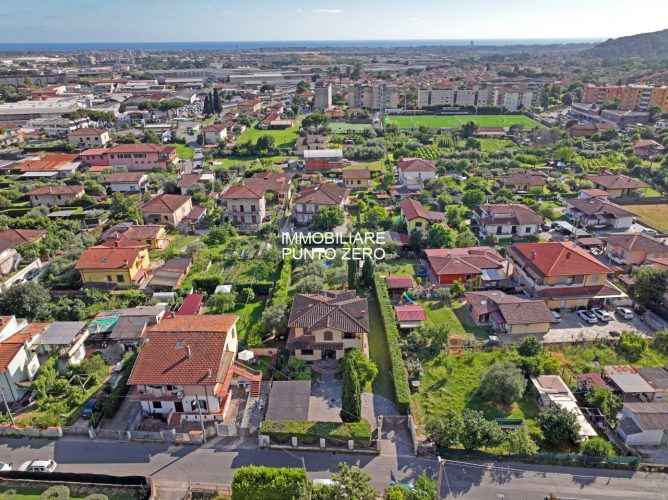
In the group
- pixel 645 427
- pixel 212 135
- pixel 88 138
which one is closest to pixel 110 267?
pixel 645 427

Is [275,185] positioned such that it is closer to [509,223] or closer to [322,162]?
[322,162]

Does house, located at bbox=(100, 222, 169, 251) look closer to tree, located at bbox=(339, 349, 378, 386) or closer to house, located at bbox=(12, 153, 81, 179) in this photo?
tree, located at bbox=(339, 349, 378, 386)

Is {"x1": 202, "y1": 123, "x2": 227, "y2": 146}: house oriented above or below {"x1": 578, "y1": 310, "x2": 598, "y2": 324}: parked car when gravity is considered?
above

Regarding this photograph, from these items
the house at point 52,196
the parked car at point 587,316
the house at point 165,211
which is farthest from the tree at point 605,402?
the house at point 52,196

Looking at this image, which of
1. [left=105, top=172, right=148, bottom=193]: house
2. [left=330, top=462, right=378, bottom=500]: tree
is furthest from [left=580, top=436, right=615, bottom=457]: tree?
[left=105, top=172, right=148, bottom=193]: house

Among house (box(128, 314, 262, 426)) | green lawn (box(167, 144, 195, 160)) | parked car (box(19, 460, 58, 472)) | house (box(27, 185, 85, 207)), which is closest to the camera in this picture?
parked car (box(19, 460, 58, 472))

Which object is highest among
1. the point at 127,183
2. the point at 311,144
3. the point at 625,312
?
the point at 311,144

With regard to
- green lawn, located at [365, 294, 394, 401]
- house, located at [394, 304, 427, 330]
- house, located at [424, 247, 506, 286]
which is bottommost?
green lawn, located at [365, 294, 394, 401]
